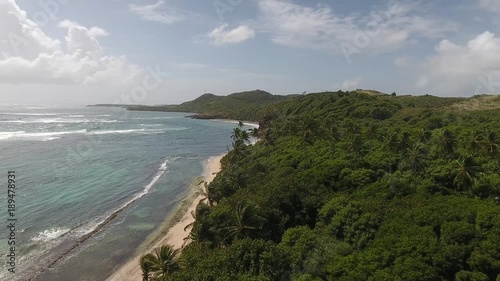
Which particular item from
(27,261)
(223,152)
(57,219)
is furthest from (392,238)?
(223,152)

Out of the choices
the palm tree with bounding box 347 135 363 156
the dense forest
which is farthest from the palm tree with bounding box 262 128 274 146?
the palm tree with bounding box 347 135 363 156

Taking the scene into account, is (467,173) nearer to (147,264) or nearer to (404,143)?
(404,143)

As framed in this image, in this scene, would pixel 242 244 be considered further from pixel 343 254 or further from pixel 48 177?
pixel 48 177

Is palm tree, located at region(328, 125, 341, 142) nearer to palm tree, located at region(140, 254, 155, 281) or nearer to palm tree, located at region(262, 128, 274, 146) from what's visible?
palm tree, located at region(262, 128, 274, 146)

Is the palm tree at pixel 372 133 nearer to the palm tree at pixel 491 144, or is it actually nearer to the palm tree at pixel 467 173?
the palm tree at pixel 491 144

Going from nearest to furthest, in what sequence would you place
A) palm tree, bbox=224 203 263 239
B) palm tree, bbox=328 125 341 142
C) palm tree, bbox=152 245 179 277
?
palm tree, bbox=152 245 179 277 < palm tree, bbox=224 203 263 239 < palm tree, bbox=328 125 341 142

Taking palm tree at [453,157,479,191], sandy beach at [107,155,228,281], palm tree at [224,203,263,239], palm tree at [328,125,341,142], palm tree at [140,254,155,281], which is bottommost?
sandy beach at [107,155,228,281]
